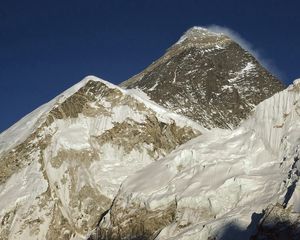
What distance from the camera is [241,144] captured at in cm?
3850

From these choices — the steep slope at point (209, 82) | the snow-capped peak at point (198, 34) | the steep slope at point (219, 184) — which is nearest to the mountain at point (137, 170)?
the steep slope at point (219, 184)

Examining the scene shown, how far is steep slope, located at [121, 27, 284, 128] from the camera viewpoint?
2559 inches

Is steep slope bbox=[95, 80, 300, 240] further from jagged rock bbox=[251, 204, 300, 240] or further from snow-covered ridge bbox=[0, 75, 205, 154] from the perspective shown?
snow-covered ridge bbox=[0, 75, 205, 154]

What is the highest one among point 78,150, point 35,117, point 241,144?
point 35,117

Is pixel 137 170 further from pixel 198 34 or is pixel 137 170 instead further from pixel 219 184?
pixel 198 34

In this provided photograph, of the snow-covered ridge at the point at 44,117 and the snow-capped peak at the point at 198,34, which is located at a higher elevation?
the snow-capped peak at the point at 198,34

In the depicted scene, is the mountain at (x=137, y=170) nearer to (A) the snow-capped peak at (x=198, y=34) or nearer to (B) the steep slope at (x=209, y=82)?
(B) the steep slope at (x=209, y=82)

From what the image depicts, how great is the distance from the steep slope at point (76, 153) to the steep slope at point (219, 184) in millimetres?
2569

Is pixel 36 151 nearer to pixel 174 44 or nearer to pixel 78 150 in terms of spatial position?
pixel 78 150

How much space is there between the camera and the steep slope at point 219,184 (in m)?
32.3

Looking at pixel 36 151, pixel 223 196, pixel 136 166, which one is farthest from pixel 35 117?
pixel 223 196

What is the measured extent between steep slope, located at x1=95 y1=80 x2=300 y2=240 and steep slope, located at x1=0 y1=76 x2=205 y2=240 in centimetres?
257

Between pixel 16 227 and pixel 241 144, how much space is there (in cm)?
1254

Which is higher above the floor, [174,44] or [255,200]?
[174,44]
